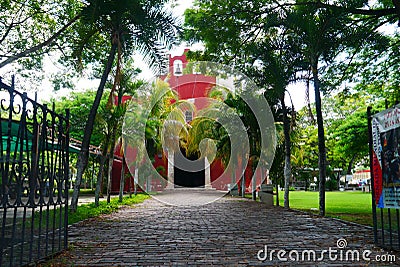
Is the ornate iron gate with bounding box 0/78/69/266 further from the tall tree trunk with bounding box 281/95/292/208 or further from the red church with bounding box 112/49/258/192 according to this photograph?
the red church with bounding box 112/49/258/192

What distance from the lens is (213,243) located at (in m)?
6.44

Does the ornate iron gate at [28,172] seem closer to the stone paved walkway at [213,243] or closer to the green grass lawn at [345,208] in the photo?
the stone paved walkway at [213,243]

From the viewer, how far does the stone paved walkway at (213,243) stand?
16.8ft

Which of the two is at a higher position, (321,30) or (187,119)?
(187,119)

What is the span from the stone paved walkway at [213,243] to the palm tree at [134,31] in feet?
9.88

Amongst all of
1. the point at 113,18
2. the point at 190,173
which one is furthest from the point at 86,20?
the point at 190,173

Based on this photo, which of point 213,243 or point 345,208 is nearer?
point 213,243

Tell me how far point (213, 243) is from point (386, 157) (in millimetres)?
2994

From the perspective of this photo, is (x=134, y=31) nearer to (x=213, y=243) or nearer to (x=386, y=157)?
(x=213, y=243)

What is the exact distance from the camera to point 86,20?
965 cm

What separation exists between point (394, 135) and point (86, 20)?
7477mm

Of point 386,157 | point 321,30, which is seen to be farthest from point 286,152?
point 386,157

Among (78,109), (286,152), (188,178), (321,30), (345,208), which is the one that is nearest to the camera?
(321,30)

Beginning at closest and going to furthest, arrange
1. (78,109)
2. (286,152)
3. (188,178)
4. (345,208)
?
1. (286,152)
2. (345,208)
3. (78,109)
4. (188,178)
